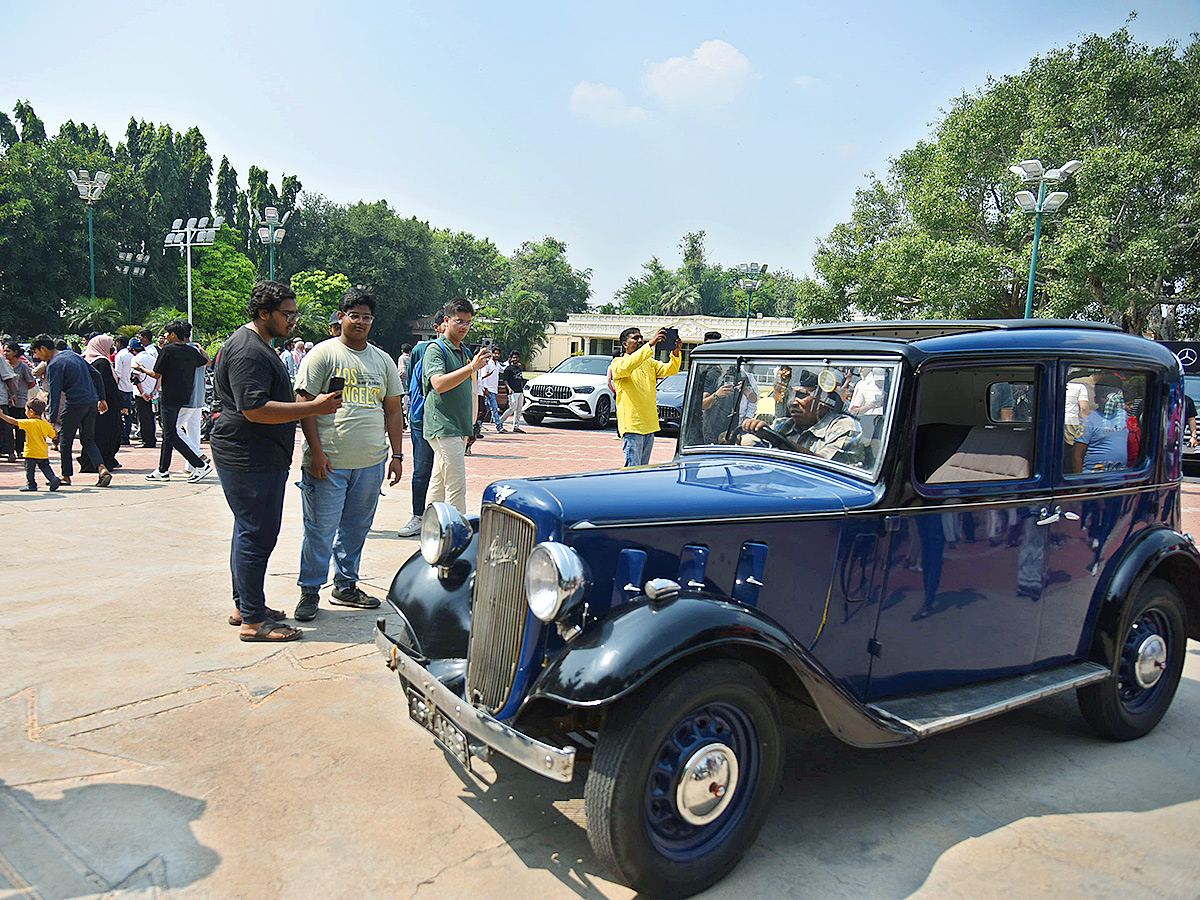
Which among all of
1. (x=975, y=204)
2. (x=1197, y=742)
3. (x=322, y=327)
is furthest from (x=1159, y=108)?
(x=322, y=327)

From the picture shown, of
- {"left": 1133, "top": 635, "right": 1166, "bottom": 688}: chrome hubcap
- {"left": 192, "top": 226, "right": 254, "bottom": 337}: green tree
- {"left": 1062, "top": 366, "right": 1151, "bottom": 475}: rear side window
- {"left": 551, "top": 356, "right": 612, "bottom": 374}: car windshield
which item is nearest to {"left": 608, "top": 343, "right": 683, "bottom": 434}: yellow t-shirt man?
{"left": 1062, "top": 366, "right": 1151, "bottom": 475}: rear side window

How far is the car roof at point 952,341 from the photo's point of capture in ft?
11.2

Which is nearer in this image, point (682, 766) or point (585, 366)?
point (682, 766)

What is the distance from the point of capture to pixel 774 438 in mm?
3764

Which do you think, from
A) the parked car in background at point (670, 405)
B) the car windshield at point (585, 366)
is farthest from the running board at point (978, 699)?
the car windshield at point (585, 366)

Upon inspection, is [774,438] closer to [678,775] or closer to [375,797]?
[678,775]

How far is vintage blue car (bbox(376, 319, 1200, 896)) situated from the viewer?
102 inches

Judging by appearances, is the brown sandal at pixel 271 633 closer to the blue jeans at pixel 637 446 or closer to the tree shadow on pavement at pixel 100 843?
the tree shadow on pavement at pixel 100 843

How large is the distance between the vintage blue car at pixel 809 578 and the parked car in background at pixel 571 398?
15.8m

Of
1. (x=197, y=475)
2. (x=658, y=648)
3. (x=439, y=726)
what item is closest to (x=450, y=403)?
(x=439, y=726)

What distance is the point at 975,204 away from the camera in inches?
1081

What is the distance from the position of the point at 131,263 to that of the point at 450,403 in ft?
130

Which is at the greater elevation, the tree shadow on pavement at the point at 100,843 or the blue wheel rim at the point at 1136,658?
the blue wheel rim at the point at 1136,658

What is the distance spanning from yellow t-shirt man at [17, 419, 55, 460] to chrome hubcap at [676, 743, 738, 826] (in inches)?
339
